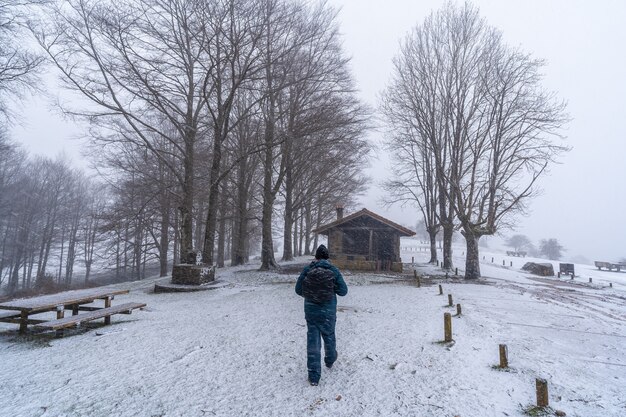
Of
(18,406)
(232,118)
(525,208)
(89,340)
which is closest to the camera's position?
(18,406)

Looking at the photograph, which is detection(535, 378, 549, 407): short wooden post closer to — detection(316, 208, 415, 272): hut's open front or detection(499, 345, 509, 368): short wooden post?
detection(499, 345, 509, 368): short wooden post

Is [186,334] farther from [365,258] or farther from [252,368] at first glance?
[365,258]

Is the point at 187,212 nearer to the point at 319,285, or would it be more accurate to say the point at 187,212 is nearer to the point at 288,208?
the point at 288,208

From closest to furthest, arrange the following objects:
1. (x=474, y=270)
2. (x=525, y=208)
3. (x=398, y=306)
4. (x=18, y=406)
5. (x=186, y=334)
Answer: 1. (x=18, y=406)
2. (x=186, y=334)
3. (x=398, y=306)
4. (x=474, y=270)
5. (x=525, y=208)

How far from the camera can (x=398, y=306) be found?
9633 mm

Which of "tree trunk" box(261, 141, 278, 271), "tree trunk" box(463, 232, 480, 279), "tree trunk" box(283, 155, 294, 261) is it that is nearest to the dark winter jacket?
"tree trunk" box(261, 141, 278, 271)

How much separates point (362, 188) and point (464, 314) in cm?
2504

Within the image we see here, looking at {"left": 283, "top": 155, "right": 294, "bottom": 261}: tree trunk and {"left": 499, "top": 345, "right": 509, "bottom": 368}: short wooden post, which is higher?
{"left": 283, "top": 155, "right": 294, "bottom": 261}: tree trunk

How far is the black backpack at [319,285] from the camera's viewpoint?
4.73 metres

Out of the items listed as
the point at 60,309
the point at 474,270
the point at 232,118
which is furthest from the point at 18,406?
the point at 232,118

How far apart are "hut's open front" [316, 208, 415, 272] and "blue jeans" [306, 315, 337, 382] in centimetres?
1692

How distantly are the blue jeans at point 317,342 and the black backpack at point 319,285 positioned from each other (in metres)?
0.28

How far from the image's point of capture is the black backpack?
4.73 m

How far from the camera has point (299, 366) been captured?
5.04m
